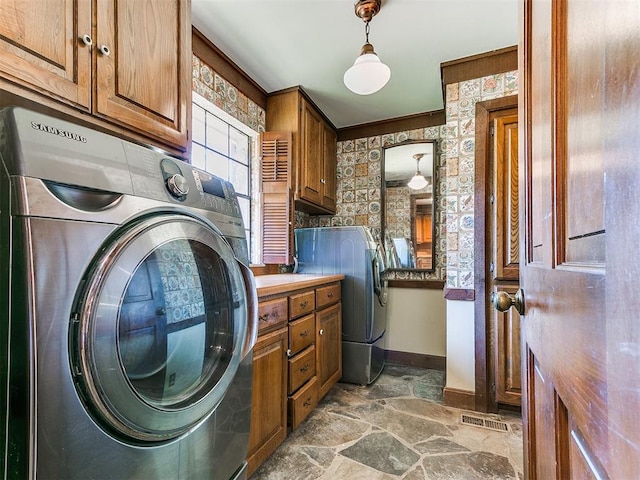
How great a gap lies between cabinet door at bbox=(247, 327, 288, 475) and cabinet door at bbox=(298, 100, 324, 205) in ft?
4.46

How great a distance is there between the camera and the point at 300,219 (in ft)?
10.4

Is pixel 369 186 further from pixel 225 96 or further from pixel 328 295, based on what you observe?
pixel 225 96

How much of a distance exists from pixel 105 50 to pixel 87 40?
6cm

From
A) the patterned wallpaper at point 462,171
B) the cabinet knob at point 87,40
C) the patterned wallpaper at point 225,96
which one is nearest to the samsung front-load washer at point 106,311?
the cabinet knob at point 87,40

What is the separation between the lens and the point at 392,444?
5.74ft

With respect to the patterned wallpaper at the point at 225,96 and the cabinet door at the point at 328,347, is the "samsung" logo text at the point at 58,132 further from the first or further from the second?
the cabinet door at the point at 328,347

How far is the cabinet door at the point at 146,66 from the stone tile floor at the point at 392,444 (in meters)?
1.64

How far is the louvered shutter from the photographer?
8.27 ft

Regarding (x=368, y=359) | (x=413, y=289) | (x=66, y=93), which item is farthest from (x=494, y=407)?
(x=66, y=93)

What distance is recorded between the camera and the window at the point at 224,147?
204cm

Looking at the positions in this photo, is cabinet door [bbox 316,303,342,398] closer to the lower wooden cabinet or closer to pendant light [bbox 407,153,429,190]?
the lower wooden cabinet

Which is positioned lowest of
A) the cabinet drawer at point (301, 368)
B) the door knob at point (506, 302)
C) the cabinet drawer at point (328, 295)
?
the cabinet drawer at point (301, 368)

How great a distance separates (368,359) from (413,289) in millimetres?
875

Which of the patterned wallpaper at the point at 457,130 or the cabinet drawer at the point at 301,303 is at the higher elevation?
the patterned wallpaper at the point at 457,130
